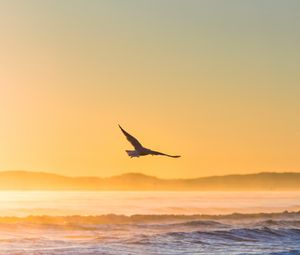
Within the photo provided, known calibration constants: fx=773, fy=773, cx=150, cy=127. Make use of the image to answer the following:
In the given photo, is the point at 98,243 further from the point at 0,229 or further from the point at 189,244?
the point at 0,229

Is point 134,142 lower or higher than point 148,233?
higher

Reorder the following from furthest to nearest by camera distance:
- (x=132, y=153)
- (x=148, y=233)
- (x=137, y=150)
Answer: (x=148, y=233) → (x=137, y=150) → (x=132, y=153)

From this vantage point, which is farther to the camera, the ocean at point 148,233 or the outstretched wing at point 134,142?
the ocean at point 148,233

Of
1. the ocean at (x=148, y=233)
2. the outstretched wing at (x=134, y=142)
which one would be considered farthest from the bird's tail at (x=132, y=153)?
the ocean at (x=148, y=233)

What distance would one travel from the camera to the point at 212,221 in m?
60.4

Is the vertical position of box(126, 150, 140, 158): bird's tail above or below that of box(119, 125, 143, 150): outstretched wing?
below

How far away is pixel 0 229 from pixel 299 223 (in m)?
24.2

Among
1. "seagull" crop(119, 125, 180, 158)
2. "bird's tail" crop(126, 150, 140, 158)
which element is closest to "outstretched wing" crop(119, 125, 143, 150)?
"seagull" crop(119, 125, 180, 158)

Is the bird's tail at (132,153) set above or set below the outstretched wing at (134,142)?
below

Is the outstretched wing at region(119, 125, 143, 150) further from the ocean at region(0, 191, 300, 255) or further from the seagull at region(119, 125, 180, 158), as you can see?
the ocean at region(0, 191, 300, 255)

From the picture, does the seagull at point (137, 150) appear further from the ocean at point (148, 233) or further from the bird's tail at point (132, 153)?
the ocean at point (148, 233)

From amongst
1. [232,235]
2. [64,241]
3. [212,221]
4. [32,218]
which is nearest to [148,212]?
[212,221]

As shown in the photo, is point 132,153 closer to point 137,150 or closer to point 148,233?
point 137,150

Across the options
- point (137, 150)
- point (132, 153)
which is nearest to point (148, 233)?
point (137, 150)
